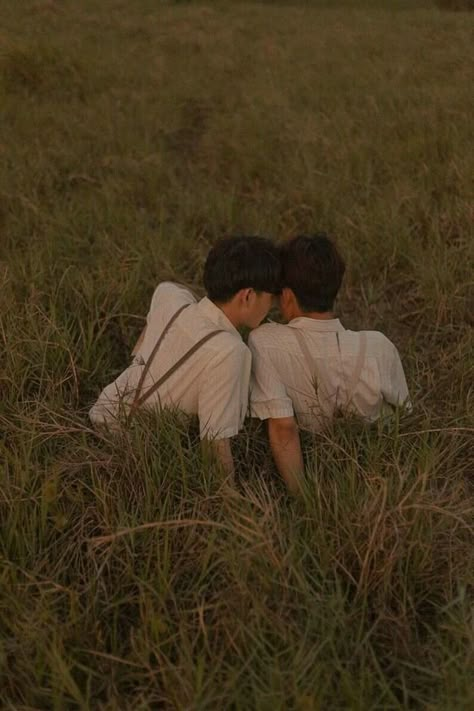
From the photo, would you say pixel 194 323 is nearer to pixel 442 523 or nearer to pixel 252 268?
pixel 252 268

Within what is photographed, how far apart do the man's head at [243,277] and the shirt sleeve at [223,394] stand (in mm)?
184

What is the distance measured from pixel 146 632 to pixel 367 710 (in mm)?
449

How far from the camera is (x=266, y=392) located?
199 centimetres

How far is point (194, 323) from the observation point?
78.8 inches

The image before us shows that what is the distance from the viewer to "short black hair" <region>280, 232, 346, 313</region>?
205 centimetres

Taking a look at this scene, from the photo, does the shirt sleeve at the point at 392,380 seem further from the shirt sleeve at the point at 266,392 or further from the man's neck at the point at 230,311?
the man's neck at the point at 230,311

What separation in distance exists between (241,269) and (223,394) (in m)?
0.38

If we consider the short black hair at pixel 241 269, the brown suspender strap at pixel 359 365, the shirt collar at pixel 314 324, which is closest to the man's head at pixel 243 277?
the short black hair at pixel 241 269

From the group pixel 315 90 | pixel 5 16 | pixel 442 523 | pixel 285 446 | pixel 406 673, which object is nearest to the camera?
pixel 406 673

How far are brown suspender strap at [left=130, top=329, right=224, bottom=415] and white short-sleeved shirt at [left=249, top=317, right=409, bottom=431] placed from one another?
190 mm

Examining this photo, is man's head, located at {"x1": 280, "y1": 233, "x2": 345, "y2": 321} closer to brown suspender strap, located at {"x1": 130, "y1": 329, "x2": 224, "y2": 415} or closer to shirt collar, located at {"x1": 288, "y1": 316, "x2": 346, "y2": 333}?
shirt collar, located at {"x1": 288, "y1": 316, "x2": 346, "y2": 333}

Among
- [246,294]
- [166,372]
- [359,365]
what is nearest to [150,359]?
[166,372]

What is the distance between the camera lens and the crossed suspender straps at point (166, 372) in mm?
1925

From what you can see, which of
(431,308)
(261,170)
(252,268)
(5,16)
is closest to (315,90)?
(261,170)
